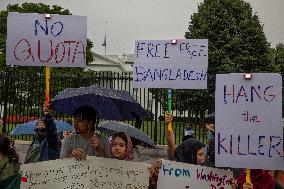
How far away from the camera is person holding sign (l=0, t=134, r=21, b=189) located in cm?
429

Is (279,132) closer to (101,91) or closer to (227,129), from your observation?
(227,129)

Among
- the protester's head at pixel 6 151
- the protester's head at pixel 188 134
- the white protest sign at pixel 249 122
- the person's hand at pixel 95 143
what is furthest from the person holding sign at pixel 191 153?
the protester's head at pixel 6 151

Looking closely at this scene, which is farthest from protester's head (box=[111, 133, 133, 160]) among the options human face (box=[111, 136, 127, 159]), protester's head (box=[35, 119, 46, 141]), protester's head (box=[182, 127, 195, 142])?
protester's head (box=[182, 127, 195, 142])

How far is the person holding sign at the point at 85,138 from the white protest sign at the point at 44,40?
1001 mm

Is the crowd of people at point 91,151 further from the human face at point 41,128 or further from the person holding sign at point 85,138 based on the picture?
the human face at point 41,128

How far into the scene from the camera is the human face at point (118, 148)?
4.66 metres

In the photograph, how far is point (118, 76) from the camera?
12.6 metres

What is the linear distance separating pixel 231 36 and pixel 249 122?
27781 millimetres

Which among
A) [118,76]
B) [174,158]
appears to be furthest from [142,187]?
[118,76]

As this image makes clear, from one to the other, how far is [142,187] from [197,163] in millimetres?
641

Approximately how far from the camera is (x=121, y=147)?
4676 millimetres

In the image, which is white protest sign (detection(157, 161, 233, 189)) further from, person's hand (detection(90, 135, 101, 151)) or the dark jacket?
the dark jacket

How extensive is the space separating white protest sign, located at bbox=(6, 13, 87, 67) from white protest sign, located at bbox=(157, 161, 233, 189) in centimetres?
187

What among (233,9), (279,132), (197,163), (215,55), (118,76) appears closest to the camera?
(279,132)
